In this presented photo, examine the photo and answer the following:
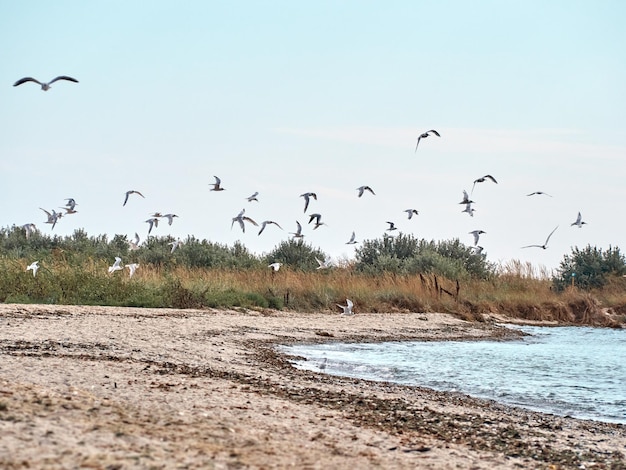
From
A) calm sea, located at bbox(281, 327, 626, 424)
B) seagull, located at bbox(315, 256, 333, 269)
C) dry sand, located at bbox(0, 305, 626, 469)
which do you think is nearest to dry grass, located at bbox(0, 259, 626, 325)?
seagull, located at bbox(315, 256, 333, 269)

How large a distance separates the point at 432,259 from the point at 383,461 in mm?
33227

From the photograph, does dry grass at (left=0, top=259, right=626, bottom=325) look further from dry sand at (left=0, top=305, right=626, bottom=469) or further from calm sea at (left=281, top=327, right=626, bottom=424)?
dry sand at (left=0, top=305, right=626, bottom=469)

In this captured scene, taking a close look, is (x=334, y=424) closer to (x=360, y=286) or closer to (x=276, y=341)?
(x=276, y=341)

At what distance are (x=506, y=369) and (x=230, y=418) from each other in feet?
34.1

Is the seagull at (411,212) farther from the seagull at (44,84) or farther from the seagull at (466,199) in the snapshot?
the seagull at (44,84)

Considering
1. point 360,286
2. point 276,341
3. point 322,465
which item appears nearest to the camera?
point 322,465

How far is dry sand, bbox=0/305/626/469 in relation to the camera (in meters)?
6.71

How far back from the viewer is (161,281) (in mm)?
28109

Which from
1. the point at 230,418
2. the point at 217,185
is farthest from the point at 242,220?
the point at 230,418

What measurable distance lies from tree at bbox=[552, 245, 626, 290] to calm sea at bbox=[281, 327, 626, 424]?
17867 mm

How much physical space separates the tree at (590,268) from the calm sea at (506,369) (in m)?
17.9

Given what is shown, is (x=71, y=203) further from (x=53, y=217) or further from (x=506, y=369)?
(x=506, y=369)

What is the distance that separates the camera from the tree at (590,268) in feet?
141

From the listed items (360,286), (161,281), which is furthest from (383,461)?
(360,286)
